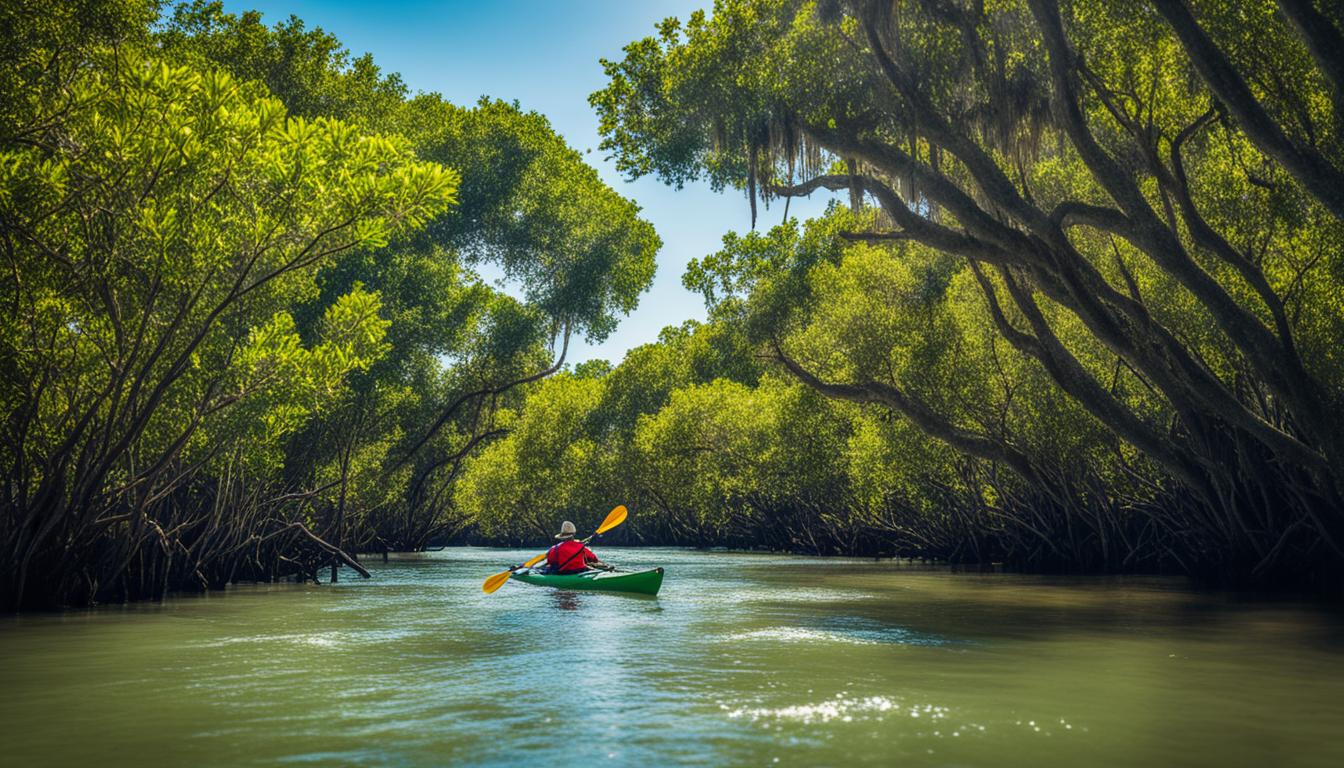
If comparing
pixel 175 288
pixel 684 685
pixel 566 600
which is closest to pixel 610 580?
pixel 566 600

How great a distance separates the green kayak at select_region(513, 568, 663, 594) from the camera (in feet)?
53.1

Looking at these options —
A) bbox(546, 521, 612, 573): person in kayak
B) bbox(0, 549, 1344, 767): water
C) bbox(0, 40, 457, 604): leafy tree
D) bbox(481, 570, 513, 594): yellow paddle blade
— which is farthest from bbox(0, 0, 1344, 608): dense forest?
bbox(546, 521, 612, 573): person in kayak

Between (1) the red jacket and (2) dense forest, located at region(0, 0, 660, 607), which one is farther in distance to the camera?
(1) the red jacket

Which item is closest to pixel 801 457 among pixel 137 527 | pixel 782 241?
pixel 782 241

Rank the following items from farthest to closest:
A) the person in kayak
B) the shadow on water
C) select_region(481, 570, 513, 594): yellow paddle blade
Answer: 1. the person in kayak
2. select_region(481, 570, 513, 594): yellow paddle blade
3. the shadow on water

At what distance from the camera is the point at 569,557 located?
18016 millimetres

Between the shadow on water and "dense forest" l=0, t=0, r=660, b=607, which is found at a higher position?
"dense forest" l=0, t=0, r=660, b=607

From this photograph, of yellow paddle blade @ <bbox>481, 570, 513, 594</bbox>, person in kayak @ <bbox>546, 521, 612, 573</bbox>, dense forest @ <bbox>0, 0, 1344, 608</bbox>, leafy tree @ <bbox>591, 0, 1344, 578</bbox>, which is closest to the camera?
dense forest @ <bbox>0, 0, 1344, 608</bbox>

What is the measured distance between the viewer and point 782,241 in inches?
1328

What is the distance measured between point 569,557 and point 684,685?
393 inches

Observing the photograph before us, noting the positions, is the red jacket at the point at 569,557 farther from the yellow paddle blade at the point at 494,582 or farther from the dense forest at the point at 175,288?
the dense forest at the point at 175,288

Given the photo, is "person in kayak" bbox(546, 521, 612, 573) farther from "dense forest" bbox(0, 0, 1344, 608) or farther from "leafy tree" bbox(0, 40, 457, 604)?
"leafy tree" bbox(0, 40, 457, 604)

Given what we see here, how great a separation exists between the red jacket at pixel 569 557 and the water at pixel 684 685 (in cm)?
325

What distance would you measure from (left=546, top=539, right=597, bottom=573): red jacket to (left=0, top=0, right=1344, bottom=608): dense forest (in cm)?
383
